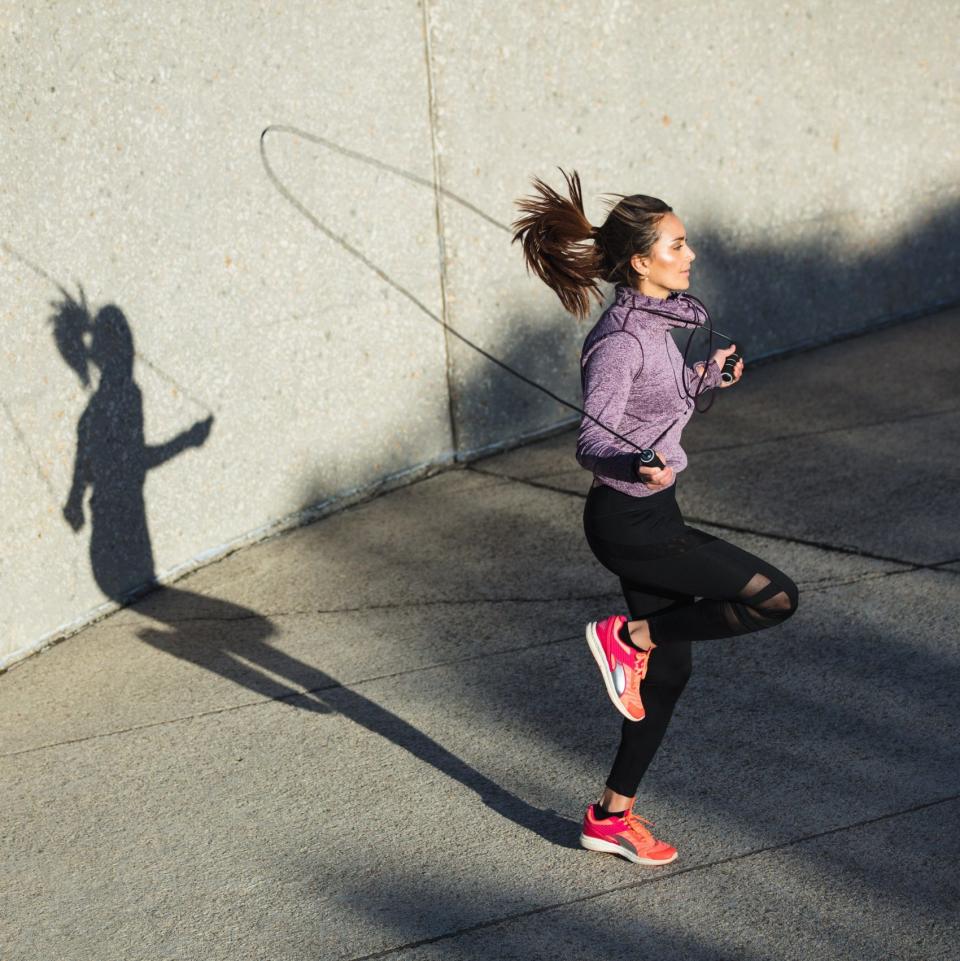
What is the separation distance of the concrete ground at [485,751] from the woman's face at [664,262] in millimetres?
1405

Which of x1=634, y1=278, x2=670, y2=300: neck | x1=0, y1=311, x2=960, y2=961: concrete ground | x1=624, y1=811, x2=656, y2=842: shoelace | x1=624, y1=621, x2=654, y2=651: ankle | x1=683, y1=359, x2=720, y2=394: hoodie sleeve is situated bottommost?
x1=0, y1=311, x2=960, y2=961: concrete ground

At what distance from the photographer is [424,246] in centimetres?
696

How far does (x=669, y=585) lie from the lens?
3705mm

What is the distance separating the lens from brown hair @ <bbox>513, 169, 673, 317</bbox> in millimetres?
3730

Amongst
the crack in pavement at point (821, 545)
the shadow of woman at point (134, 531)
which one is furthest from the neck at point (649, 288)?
the crack in pavement at point (821, 545)

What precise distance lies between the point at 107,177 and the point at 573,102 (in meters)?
2.75

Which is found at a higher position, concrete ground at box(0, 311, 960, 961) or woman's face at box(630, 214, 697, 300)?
woman's face at box(630, 214, 697, 300)

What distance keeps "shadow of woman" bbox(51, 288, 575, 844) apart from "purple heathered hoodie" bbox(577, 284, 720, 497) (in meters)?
1.68

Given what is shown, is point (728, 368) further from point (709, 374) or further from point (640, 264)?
point (640, 264)

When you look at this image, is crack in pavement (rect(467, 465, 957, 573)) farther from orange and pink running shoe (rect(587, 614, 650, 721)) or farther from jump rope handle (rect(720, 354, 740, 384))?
orange and pink running shoe (rect(587, 614, 650, 721))

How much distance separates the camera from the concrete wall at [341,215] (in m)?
5.51

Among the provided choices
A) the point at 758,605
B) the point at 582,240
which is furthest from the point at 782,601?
the point at 582,240

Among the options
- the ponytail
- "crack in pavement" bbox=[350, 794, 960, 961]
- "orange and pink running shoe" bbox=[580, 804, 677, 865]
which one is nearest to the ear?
the ponytail

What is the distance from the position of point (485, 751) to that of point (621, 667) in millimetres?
881
